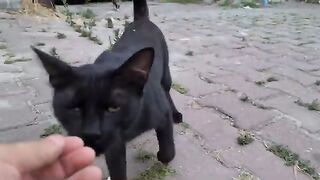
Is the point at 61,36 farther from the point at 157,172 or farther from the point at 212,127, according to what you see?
the point at 157,172

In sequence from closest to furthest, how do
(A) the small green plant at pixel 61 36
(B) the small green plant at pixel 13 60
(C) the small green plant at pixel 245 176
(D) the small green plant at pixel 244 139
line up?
(C) the small green plant at pixel 245 176 < (D) the small green plant at pixel 244 139 < (B) the small green plant at pixel 13 60 < (A) the small green plant at pixel 61 36

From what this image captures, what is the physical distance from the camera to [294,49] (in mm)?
4574

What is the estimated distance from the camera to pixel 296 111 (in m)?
2.82

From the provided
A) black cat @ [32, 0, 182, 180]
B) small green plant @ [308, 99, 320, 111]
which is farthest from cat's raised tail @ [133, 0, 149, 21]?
small green plant @ [308, 99, 320, 111]

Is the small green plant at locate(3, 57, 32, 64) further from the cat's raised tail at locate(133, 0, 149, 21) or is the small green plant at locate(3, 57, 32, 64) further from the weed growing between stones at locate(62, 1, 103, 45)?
the cat's raised tail at locate(133, 0, 149, 21)

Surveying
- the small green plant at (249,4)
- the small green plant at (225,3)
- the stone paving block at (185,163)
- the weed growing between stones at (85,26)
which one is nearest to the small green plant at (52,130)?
the stone paving block at (185,163)

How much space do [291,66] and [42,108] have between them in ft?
7.36

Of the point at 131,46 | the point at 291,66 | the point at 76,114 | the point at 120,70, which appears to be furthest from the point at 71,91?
the point at 291,66

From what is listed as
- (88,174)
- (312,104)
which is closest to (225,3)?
(312,104)

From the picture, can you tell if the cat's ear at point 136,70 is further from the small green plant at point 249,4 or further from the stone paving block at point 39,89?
the small green plant at point 249,4

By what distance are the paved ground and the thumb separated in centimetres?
102

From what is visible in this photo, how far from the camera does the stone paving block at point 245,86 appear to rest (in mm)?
3117

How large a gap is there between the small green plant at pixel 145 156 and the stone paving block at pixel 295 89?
52.1 inches

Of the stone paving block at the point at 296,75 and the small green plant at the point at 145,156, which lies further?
the stone paving block at the point at 296,75
